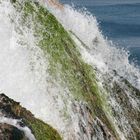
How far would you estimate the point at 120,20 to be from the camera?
65.4 m

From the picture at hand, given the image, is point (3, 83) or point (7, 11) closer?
point (3, 83)

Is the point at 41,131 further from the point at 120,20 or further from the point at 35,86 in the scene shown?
the point at 120,20

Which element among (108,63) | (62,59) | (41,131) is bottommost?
(41,131)

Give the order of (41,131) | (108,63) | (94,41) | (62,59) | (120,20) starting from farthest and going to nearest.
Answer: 1. (120,20)
2. (94,41)
3. (108,63)
4. (62,59)
5. (41,131)

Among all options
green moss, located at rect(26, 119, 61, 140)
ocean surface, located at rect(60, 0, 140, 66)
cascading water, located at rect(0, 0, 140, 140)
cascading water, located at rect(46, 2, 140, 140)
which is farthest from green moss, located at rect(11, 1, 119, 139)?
ocean surface, located at rect(60, 0, 140, 66)

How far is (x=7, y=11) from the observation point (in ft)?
53.0

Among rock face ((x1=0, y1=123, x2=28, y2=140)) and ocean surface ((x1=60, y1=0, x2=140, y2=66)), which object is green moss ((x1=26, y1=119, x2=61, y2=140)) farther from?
ocean surface ((x1=60, y1=0, x2=140, y2=66))

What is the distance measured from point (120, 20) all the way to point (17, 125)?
181 ft

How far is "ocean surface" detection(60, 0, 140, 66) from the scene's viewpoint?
54.4 m

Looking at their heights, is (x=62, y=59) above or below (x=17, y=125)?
above

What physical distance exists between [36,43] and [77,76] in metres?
1.75

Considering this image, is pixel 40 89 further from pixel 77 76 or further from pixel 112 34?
pixel 112 34

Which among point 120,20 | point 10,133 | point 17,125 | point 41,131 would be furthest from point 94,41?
point 120,20

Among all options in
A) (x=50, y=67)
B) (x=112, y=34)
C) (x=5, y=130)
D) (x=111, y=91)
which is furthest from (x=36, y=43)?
(x=112, y=34)
